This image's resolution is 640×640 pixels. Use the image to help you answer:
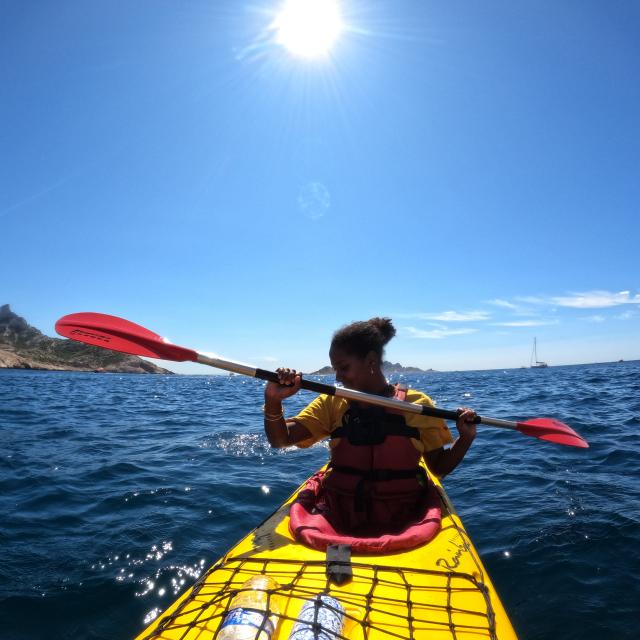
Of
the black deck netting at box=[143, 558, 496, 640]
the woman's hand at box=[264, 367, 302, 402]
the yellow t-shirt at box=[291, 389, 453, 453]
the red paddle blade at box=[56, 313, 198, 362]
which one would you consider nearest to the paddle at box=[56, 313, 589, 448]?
the red paddle blade at box=[56, 313, 198, 362]

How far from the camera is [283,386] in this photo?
9.52 feet

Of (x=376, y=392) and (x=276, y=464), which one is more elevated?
(x=376, y=392)

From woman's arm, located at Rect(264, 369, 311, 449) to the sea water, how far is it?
1406mm

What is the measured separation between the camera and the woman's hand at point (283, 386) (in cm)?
286

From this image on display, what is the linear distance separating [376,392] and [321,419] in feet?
1.50

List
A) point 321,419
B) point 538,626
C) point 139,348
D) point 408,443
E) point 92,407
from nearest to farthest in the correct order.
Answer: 1. point 538,626
2. point 408,443
3. point 321,419
4. point 139,348
5. point 92,407

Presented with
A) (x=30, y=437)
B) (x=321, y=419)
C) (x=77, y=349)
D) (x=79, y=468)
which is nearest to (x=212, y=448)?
(x=79, y=468)

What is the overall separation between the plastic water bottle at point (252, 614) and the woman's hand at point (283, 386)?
44.3 inches

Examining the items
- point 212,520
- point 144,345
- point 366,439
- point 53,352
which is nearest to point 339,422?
point 366,439

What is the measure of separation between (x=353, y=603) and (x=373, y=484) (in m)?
0.97

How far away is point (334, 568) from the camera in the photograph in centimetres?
209

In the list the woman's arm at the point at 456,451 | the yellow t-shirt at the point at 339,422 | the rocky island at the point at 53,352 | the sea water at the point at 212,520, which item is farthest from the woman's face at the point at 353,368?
the rocky island at the point at 53,352

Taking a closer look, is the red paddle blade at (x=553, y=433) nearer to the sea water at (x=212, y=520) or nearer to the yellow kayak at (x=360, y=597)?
the sea water at (x=212, y=520)

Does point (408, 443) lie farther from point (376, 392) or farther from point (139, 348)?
point (139, 348)
